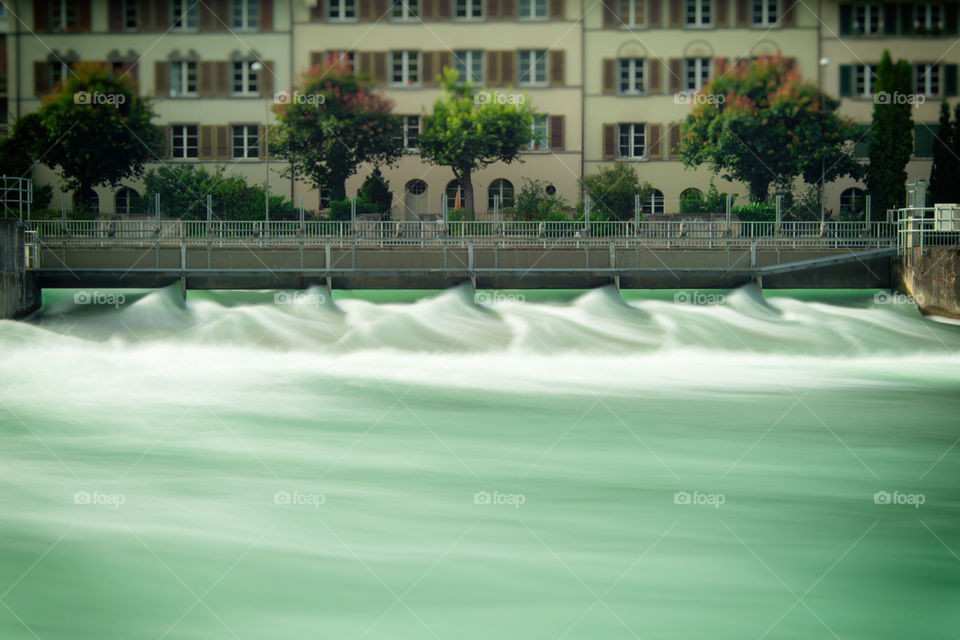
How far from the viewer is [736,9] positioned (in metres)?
55.3

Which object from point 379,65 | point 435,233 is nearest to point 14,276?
point 435,233

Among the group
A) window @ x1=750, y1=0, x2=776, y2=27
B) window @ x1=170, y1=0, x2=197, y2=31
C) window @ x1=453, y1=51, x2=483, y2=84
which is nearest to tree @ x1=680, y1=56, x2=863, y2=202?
window @ x1=750, y1=0, x2=776, y2=27

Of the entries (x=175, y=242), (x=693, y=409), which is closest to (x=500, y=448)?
(x=693, y=409)

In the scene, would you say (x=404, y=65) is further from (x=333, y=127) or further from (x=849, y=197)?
(x=849, y=197)

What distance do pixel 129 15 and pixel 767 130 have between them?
99.1 ft

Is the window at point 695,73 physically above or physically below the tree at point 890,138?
above

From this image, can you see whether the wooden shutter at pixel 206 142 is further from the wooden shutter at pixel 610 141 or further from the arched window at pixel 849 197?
the arched window at pixel 849 197

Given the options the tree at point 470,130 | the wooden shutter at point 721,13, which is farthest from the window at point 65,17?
the wooden shutter at point 721,13

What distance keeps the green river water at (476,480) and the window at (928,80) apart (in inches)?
1254

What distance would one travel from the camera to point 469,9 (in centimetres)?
5519

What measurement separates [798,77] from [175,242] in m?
28.3

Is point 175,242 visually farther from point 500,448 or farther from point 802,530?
point 802,530

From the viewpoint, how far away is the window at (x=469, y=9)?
5512 centimetres

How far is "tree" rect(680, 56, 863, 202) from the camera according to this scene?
154 ft
